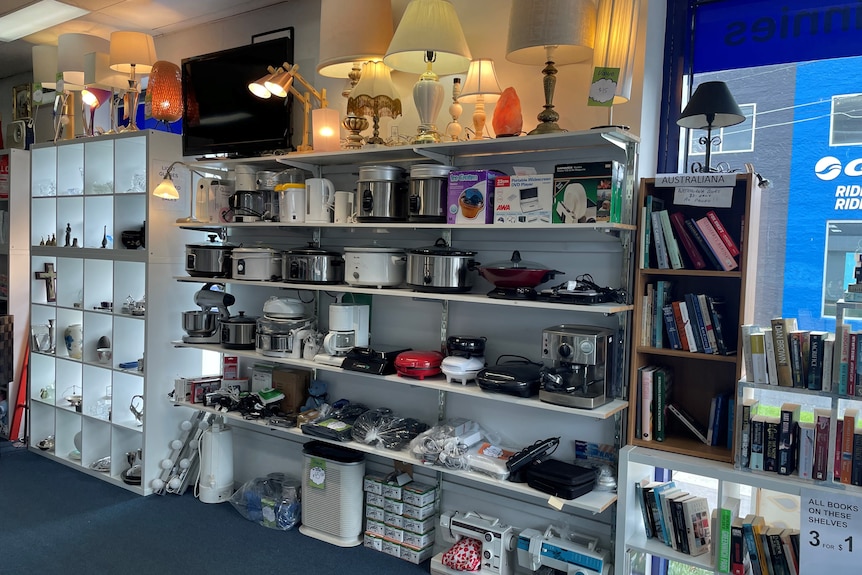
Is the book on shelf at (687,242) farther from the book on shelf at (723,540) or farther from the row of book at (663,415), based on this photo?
the book on shelf at (723,540)

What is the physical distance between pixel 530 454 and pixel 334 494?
1155mm

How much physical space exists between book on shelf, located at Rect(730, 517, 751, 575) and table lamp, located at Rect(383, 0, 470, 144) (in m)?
1.91

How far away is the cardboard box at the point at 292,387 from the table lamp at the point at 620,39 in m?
2.18

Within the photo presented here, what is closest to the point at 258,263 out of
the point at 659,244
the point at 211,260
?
the point at 211,260

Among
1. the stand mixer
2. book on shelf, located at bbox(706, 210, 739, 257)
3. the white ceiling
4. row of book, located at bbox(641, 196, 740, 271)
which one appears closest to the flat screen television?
the white ceiling

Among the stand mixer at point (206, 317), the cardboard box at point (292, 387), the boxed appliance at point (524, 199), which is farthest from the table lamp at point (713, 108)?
the stand mixer at point (206, 317)

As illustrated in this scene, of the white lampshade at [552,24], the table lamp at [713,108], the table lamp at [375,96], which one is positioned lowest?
the table lamp at [713,108]

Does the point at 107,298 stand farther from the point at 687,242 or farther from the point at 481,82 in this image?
the point at 687,242

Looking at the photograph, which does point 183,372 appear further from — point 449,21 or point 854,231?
point 854,231

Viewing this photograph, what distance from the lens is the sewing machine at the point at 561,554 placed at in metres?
2.66

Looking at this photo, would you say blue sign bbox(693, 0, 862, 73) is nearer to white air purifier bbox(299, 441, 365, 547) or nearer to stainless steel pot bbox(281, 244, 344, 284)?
stainless steel pot bbox(281, 244, 344, 284)

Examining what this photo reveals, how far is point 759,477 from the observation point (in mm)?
2285

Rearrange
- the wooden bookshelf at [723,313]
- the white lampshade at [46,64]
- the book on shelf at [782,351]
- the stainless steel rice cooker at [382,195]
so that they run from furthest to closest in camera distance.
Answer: the white lampshade at [46,64]
the stainless steel rice cooker at [382,195]
the wooden bookshelf at [723,313]
the book on shelf at [782,351]

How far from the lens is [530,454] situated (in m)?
2.72
